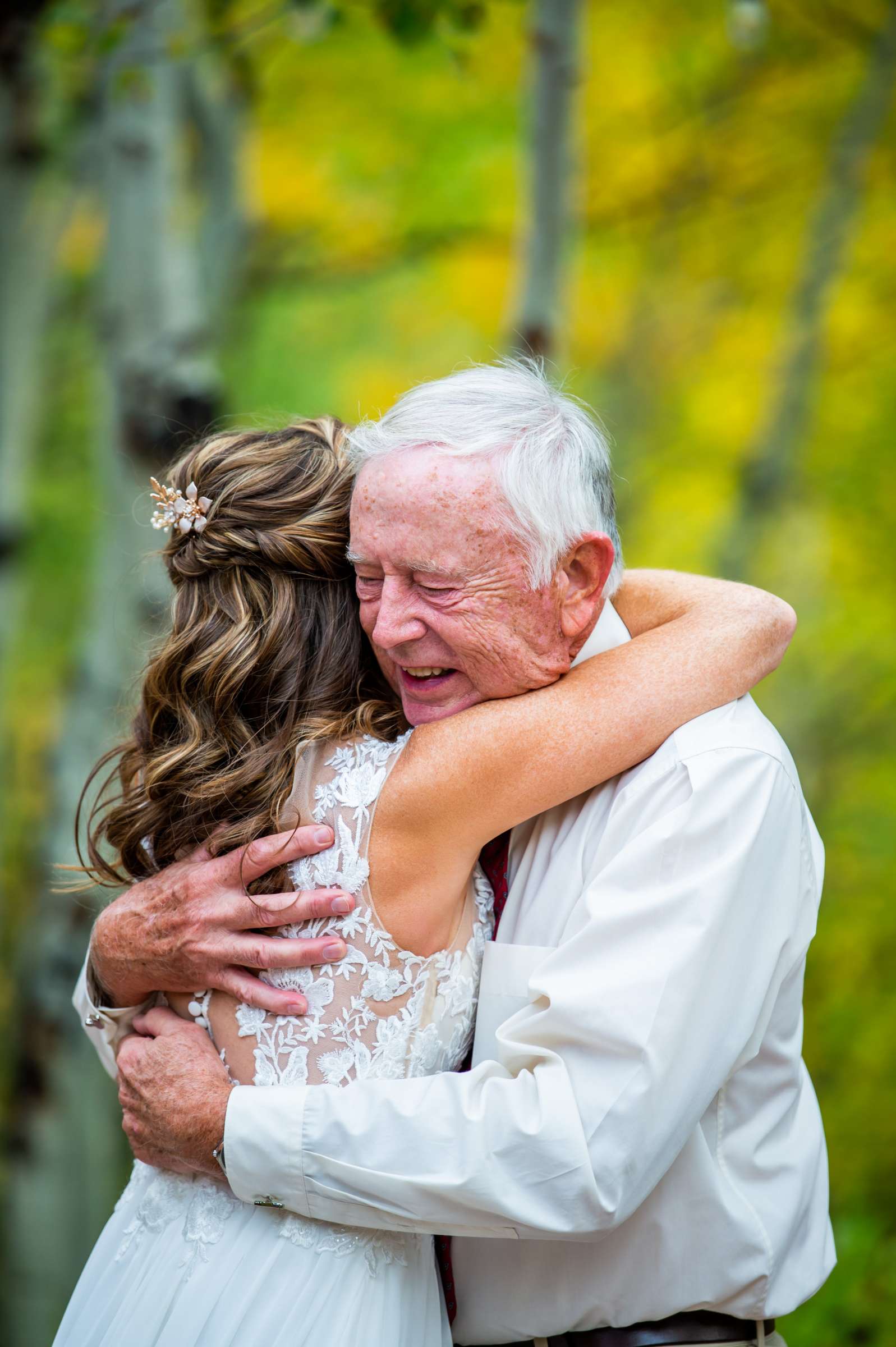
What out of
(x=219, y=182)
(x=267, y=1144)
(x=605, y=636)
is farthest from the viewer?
(x=219, y=182)

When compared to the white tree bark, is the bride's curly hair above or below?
below

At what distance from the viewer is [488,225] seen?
802 cm

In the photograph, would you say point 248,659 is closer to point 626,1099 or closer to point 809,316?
point 626,1099

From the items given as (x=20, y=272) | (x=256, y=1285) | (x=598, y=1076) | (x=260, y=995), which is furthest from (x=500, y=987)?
(x=20, y=272)

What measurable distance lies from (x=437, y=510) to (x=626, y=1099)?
1000 mm

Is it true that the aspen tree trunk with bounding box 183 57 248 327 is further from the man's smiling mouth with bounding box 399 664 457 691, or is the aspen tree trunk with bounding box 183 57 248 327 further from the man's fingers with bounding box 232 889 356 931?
the man's fingers with bounding box 232 889 356 931

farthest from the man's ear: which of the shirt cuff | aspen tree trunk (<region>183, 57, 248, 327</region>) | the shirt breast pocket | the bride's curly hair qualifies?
aspen tree trunk (<region>183, 57, 248, 327</region>)

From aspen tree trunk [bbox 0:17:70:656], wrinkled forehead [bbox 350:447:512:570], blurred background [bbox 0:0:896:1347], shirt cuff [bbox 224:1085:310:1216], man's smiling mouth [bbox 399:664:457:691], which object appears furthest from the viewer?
aspen tree trunk [bbox 0:17:70:656]

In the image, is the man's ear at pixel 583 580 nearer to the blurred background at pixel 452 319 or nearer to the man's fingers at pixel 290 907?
the man's fingers at pixel 290 907

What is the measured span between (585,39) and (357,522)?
7774 millimetres

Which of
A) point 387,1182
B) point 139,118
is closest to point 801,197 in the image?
point 139,118

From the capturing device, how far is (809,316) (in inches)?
256

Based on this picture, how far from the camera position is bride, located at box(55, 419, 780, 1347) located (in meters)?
1.92

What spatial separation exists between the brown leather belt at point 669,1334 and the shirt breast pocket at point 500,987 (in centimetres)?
52
